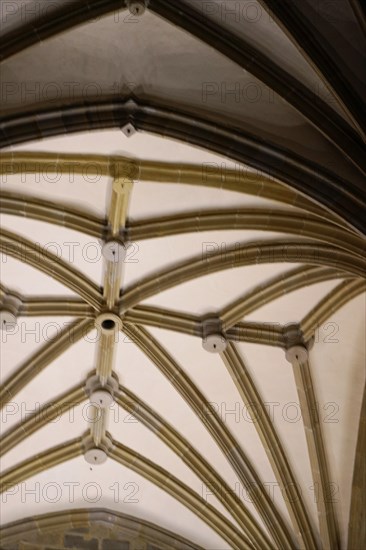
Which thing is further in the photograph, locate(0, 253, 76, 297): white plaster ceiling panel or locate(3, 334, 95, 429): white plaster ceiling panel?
locate(3, 334, 95, 429): white plaster ceiling panel

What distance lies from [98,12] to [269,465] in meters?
6.84

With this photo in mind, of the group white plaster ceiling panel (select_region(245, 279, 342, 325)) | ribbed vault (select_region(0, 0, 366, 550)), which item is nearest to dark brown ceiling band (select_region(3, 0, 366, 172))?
ribbed vault (select_region(0, 0, 366, 550))

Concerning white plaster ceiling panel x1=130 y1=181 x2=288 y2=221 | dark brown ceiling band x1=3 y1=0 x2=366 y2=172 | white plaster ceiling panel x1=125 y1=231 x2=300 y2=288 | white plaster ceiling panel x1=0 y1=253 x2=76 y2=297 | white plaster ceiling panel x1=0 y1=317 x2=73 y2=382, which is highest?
dark brown ceiling band x1=3 y1=0 x2=366 y2=172

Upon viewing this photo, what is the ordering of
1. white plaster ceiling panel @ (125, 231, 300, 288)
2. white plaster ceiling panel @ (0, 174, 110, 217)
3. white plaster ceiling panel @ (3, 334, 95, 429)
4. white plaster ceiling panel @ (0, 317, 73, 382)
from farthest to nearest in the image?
white plaster ceiling panel @ (3, 334, 95, 429) → white plaster ceiling panel @ (0, 317, 73, 382) → white plaster ceiling panel @ (125, 231, 300, 288) → white plaster ceiling panel @ (0, 174, 110, 217)

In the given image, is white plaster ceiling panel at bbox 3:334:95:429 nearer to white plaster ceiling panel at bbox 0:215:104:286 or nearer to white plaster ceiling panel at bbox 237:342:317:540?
white plaster ceiling panel at bbox 0:215:104:286

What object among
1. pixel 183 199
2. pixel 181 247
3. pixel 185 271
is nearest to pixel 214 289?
pixel 185 271

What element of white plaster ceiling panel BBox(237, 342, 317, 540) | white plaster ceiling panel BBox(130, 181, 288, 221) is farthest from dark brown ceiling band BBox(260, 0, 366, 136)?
white plaster ceiling panel BBox(237, 342, 317, 540)

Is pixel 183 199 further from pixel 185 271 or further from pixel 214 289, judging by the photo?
pixel 214 289

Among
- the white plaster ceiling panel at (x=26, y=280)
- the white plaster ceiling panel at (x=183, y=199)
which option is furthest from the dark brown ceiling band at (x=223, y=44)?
the white plaster ceiling panel at (x=26, y=280)

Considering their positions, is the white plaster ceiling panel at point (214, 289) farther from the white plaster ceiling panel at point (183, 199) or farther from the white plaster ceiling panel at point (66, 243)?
the white plaster ceiling panel at point (183, 199)

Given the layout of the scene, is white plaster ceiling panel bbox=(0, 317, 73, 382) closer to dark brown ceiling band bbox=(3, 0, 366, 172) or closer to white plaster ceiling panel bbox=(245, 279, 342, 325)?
white plaster ceiling panel bbox=(245, 279, 342, 325)

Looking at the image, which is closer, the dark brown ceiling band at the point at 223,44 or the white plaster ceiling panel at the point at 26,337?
the dark brown ceiling band at the point at 223,44

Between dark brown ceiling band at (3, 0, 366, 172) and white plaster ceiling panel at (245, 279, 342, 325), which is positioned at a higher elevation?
dark brown ceiling band at (3, 0, 366, 172)

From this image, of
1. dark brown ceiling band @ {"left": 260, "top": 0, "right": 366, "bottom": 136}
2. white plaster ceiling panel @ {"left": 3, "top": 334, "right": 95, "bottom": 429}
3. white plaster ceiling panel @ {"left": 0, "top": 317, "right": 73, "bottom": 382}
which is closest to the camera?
dark brown ceiling band @ {"left": 260, "top": 0, "right": 366, "bottom": 136}
